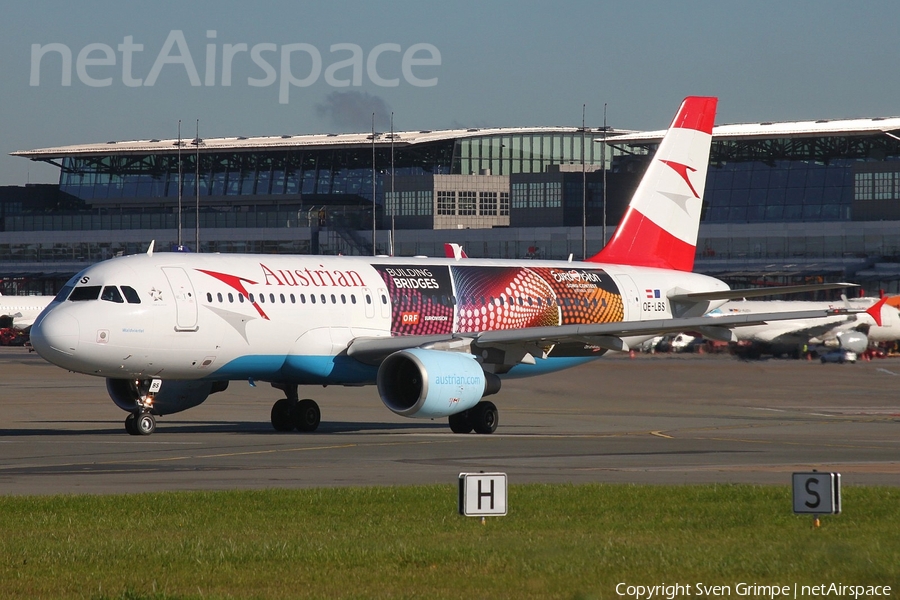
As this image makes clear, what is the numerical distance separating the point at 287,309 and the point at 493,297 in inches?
255

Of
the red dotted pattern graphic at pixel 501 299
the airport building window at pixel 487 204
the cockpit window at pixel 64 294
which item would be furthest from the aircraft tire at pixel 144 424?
the airport building window at pixel 487 204

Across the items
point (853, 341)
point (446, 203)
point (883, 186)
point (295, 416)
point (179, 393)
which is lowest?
point (295, 416)

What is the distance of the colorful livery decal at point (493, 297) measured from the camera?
35594 millimetres

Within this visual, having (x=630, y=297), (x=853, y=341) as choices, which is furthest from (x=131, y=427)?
(x=853, y=341)

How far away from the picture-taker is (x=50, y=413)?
41344mm

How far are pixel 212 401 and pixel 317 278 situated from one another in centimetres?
1502

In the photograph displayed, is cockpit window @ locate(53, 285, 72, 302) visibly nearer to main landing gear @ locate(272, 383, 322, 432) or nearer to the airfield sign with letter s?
main landing gear @ locate(272, 383, 322, 432)

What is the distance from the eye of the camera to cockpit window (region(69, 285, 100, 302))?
30.8 metres

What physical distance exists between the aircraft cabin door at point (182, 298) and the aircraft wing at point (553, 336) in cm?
414

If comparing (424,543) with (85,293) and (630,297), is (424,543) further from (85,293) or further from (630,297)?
(630,297)

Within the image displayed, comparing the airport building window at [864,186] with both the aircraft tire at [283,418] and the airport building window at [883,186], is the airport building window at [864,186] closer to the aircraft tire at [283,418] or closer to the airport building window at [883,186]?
the airport building window at [883,186]

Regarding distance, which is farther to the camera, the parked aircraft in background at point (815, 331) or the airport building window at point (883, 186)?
the airport building window at point (883, 186)

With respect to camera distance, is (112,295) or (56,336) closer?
(56,336)

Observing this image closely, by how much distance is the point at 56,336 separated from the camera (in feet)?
97.5
